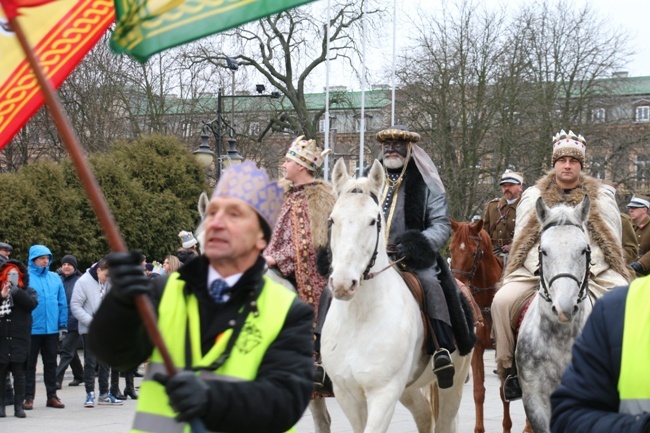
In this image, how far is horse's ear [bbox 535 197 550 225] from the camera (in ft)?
26.7

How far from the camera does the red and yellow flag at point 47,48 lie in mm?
3979

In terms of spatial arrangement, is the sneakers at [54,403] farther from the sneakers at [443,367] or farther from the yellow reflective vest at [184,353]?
the yellow reflective vest at [184,353]

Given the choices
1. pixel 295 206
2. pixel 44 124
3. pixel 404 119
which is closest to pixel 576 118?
pixel 404 119

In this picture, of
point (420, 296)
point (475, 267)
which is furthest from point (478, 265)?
point (420, 296)

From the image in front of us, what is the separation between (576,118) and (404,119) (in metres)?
7.20

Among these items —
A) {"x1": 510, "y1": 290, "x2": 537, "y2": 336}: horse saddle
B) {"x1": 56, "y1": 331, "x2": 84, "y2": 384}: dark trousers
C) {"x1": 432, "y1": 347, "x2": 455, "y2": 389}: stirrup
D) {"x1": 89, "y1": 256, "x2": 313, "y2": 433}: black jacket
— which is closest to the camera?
{"x1": 89, "y1": 256, "x2": 313, "y2": 433}: black jacket

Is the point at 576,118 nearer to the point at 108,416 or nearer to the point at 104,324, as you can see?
the point at 108,416

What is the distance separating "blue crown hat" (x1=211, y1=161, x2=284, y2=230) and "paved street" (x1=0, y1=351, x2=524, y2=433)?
8.27 metres

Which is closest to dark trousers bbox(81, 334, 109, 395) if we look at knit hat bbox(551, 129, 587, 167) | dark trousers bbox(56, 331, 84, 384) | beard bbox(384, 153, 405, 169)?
dark trousers bbox(56, 331, 84, 384)

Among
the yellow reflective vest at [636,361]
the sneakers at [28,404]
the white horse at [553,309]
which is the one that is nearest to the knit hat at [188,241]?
the sneakers at [28,404]

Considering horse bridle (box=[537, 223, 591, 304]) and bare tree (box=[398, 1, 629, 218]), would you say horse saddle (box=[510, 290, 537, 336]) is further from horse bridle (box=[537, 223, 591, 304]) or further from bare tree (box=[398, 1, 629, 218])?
bare tree (box=[398, 1, 629, 218])

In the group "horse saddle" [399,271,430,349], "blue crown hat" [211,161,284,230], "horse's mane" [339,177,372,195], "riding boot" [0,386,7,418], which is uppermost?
"blue crown hat" [211,161,284,230]

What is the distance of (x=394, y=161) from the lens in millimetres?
9477

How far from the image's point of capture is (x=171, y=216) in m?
32.0
